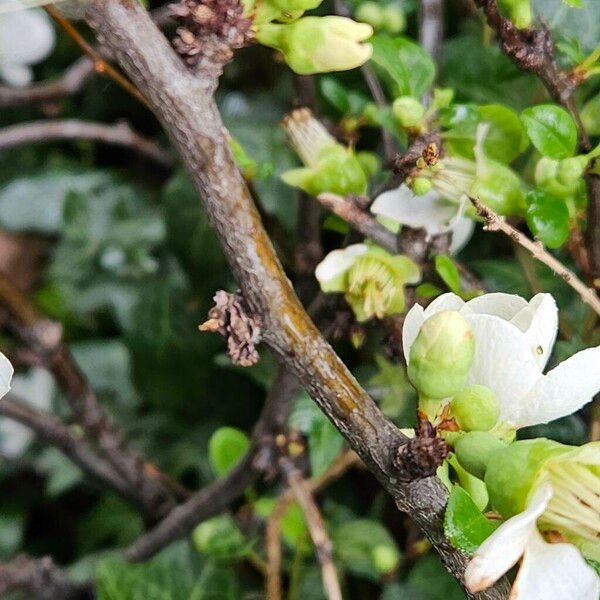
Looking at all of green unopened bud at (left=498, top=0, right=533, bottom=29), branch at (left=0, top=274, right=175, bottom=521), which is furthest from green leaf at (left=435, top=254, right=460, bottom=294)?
branch at (left=0, top=274, right=175, bottom=521)

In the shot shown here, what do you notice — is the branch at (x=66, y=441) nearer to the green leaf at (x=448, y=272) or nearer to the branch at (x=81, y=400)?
the branch at (x=81, y=400)

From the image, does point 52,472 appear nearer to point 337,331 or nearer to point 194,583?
point 194,583

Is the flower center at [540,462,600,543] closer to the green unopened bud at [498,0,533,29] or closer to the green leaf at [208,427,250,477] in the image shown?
the green unopened bud at [498,0,533,29]

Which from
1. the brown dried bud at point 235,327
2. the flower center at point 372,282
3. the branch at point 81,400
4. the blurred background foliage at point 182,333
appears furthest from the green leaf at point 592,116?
the branch at point 81,400

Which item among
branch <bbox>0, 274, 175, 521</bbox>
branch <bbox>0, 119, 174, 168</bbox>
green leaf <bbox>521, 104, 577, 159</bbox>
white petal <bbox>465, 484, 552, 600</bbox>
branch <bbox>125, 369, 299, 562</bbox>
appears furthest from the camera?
branch <bbox>0, 119, 174, 168</bbox>

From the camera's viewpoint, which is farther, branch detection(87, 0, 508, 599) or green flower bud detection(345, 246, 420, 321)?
green flower bud detection(345, 246, 420, 321)

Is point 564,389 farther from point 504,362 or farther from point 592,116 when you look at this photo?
point 592,116
